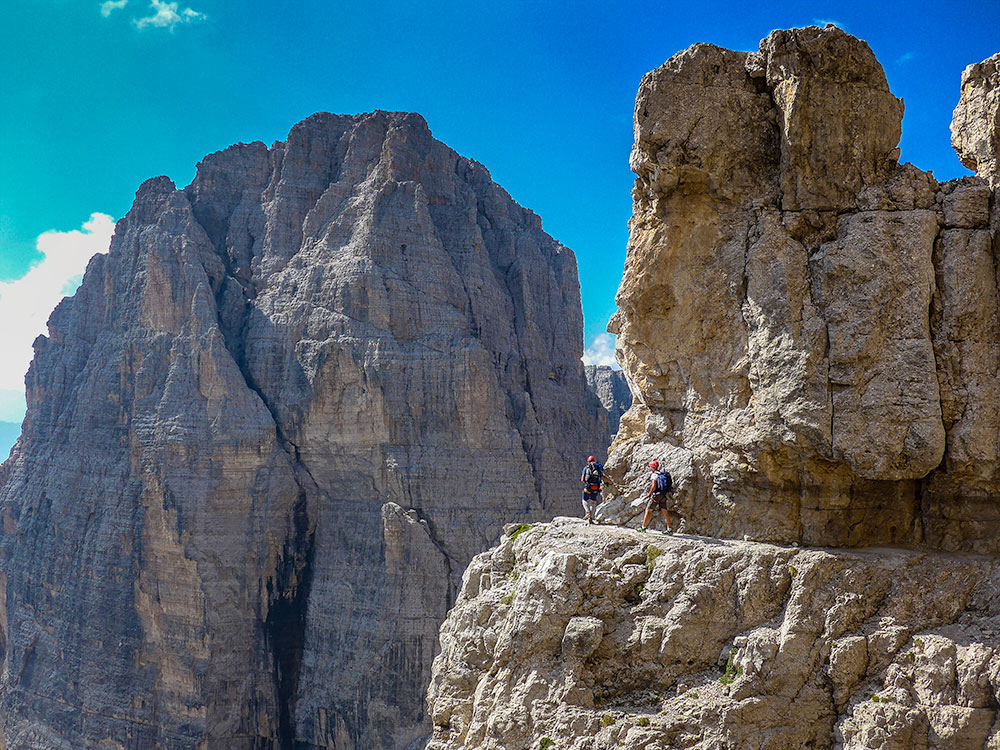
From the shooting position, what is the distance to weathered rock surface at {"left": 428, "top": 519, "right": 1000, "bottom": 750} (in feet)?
36.3

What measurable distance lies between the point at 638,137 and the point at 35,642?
46.4 metres

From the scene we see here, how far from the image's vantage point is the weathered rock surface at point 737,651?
435 inches

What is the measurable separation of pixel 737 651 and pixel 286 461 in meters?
36.3

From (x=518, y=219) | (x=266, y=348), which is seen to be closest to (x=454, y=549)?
(x=266, y=348)

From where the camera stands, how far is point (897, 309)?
12445mm

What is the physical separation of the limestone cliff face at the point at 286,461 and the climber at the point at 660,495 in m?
27.4

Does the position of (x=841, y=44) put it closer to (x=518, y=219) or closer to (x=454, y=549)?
(x=454, y=549)

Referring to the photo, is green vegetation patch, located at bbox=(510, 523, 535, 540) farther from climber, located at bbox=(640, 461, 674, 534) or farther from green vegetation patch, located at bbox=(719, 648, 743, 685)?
green vegetation patch, located at bbox=(719, 648, 743, 685)

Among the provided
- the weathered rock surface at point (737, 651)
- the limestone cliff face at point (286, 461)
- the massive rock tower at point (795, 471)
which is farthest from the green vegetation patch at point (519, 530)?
the limestone cliff face at point (286, 461)

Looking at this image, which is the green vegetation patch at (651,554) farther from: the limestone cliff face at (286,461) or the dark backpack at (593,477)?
the limestone cliff face at (286,461)

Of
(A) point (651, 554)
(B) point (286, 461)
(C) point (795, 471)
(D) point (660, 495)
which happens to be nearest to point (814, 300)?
(C) point (795, 471)

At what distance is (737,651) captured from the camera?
39.6ft

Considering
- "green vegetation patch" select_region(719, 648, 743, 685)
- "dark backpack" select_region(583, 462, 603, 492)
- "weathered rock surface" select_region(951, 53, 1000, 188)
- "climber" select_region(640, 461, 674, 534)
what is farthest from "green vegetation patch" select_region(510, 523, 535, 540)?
"weathered rock surface" select_region(951, 53, 1000, 188)

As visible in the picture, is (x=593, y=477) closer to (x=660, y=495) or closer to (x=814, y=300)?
(x=660, y=495)
